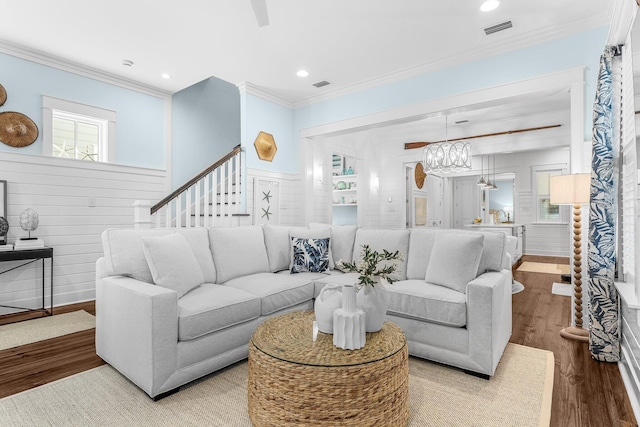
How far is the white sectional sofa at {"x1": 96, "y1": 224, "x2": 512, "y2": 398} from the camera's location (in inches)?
80.2

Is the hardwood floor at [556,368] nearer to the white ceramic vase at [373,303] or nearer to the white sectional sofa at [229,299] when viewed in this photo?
the white sectional sofa at [229,299]

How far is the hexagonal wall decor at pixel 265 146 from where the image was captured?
4914 mm

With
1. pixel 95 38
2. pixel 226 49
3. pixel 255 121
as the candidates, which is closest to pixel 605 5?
pixel 226 49

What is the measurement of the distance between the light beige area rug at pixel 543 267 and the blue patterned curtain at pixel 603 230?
4.23m

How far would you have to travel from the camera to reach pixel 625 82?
7.80 feet

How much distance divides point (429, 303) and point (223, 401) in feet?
4.78

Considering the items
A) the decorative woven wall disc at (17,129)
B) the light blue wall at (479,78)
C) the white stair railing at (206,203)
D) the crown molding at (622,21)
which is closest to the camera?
the crown molding at (622,21)

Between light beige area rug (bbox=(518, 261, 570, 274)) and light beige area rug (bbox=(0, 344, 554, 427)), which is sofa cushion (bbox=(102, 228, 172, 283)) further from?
light beige area rug (bbox=(518, 261, 570, 274))

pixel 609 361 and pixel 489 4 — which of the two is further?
pixel 489 4

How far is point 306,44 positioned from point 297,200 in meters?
2.39

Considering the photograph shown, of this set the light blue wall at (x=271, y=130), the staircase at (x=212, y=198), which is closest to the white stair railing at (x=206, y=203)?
the staircase at (x=212, y=198)

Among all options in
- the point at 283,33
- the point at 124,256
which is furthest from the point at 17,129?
the point at 283,33

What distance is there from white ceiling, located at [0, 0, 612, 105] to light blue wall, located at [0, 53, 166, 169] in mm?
252

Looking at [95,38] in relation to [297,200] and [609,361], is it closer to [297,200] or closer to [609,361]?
[297,200]
